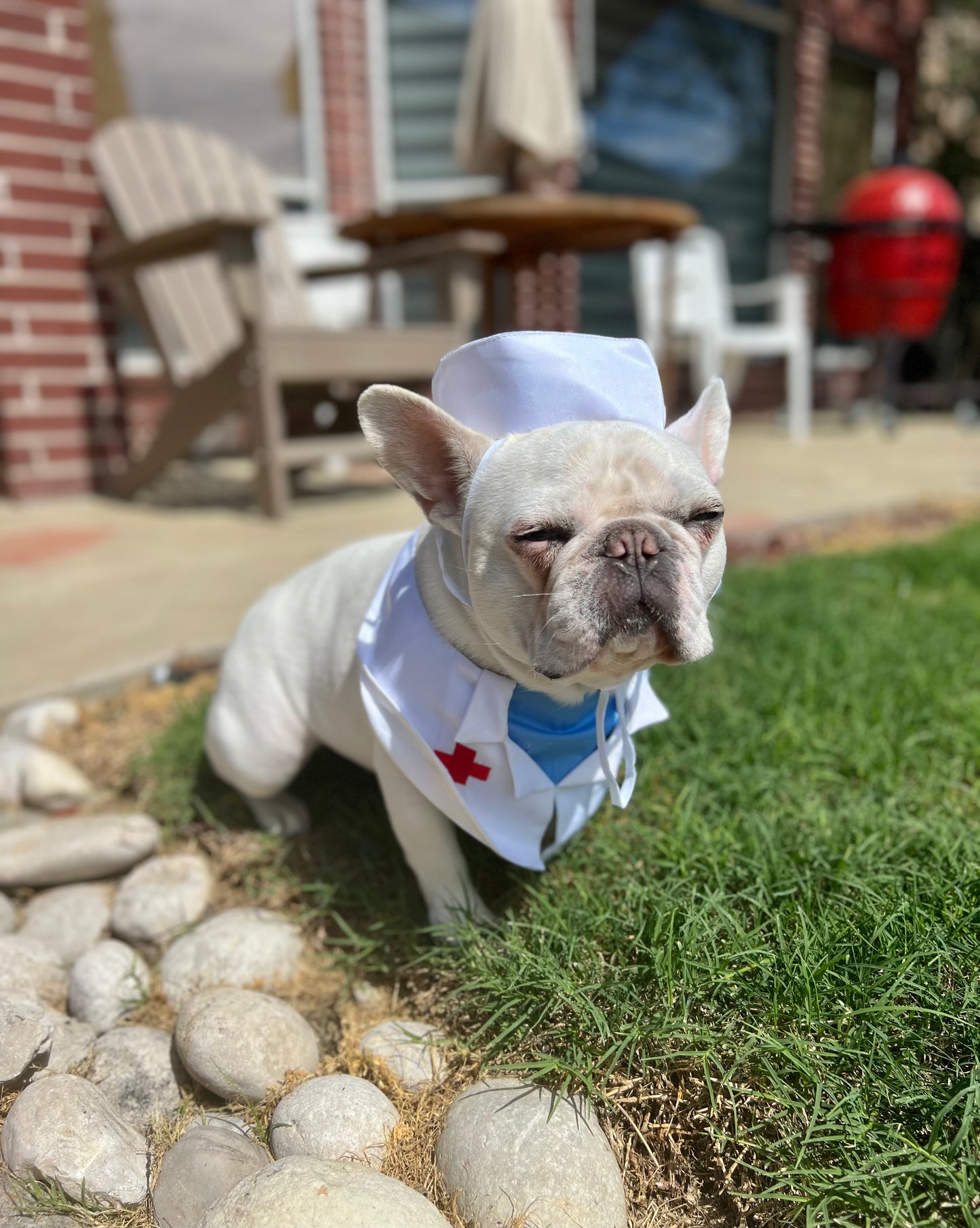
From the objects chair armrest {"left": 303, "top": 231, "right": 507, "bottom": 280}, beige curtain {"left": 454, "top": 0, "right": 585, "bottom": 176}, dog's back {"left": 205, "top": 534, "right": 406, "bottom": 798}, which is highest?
beige curtain {"left": 454, "top": 0, "right": 585, "bottom": 176}

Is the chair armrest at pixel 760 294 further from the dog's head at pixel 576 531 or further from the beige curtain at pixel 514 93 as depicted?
the dog's head at pixel 576 531

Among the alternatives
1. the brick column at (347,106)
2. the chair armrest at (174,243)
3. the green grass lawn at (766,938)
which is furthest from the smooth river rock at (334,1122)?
the brick column at (347,106)

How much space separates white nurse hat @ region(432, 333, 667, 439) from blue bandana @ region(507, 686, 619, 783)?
470 millimetres

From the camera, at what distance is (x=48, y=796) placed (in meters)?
2.46

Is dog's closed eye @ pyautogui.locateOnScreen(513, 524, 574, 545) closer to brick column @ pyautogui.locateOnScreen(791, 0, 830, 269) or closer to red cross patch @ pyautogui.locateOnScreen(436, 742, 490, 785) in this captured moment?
red cross patch @ pyautogui.locateOnScreen(436, 742, 490, 785)

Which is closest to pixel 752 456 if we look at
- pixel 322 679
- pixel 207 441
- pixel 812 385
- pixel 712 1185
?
pixel 207 441

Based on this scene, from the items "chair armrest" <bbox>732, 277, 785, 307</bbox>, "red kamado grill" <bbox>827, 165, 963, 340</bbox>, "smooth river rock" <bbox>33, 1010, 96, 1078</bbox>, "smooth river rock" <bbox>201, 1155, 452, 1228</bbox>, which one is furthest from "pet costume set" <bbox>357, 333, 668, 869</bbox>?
"chair armrest" <bbox>732, 277, 785, 307</bbox>

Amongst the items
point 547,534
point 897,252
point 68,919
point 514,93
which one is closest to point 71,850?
point 68,919

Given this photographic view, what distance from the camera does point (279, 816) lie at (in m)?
2.27

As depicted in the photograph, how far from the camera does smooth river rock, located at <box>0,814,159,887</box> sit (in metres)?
2.12

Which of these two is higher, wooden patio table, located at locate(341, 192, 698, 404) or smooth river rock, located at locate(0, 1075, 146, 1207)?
wooden patio table, located at locate(341, 192, 698, 404)

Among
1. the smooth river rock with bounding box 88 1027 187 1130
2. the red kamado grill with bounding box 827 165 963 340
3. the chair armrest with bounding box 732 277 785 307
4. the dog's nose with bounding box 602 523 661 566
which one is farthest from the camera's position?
the chair armrest with bounding box 732 277 785 307

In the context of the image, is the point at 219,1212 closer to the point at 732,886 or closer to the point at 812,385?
the point at 732,886

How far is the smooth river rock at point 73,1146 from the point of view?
4.47 feet
